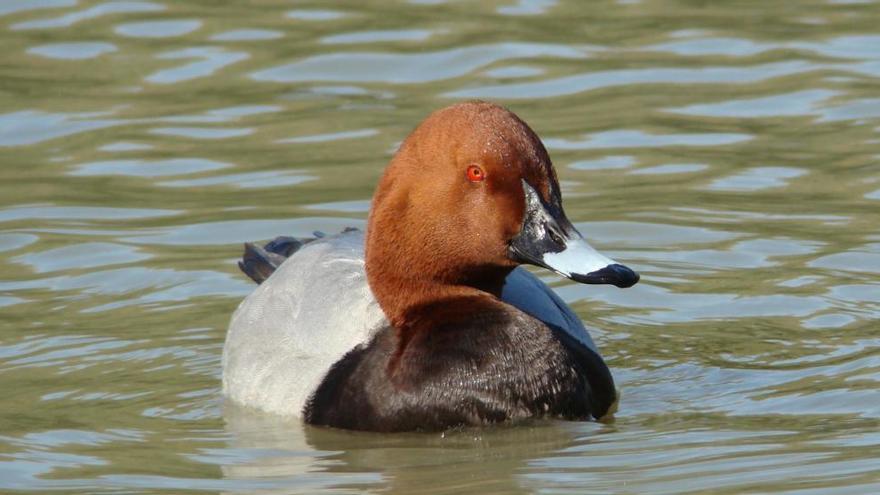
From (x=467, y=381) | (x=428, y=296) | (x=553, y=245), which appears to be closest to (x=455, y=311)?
(x=428, y=296)

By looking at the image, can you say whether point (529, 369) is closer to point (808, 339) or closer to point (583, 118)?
point (808, 339)

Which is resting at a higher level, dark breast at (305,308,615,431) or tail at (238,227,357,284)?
tail at (238,227,357,284)

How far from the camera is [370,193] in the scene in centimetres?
1066

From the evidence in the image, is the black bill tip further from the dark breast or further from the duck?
the dark breast

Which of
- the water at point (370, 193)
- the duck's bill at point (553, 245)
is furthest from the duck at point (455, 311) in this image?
the water at point (370, 193)

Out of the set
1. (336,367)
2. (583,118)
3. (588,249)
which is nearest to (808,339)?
(588,249)

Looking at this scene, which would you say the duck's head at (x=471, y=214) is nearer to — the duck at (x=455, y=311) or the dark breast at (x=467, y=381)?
the duck at (x=455, y=311)

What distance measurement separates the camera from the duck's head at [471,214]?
691 cm

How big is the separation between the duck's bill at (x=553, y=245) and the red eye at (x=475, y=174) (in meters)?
0.17

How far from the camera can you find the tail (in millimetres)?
8750

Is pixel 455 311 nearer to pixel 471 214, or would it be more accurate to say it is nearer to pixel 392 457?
pixel 471 214

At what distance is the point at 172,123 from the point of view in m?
12.1

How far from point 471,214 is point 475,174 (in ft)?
0.50

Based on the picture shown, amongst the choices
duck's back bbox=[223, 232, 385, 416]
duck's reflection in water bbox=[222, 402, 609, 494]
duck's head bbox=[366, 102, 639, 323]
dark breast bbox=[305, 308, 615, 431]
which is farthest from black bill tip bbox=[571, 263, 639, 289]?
duck's back bbox=[223, 232, 385, 416]
